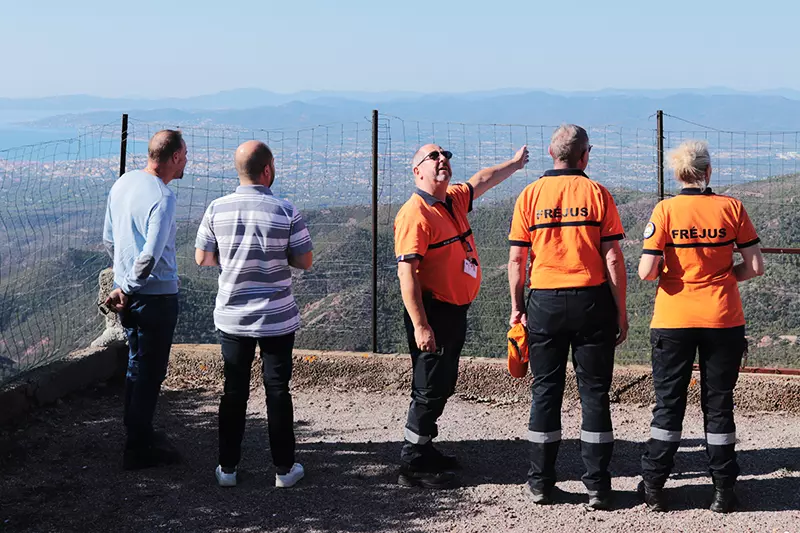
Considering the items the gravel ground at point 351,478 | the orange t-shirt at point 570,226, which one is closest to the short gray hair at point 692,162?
the orange t-shirt at point 570,226

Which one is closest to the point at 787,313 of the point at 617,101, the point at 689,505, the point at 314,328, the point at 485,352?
the point at 485,352

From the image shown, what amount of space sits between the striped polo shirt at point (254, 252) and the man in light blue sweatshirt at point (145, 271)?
36 centimetres

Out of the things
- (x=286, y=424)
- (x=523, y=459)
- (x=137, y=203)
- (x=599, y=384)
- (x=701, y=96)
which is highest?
(x=701, y=96)

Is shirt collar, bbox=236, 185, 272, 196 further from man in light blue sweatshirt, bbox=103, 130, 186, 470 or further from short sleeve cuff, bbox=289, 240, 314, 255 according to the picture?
man in light blue sweatshirt, bbox=103, 130, 186, 470

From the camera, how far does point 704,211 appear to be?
4.75 m

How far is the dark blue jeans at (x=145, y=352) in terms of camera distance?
5518 millimetres

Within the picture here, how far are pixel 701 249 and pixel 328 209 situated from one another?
479 cm

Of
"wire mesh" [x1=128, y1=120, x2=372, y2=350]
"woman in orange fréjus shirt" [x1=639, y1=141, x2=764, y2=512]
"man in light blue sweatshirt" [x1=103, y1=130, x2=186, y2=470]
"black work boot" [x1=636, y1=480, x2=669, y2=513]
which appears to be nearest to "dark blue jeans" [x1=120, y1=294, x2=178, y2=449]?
"man in light blue sweatshirt" [x1=103, y1=130, x2=186, y2=470]

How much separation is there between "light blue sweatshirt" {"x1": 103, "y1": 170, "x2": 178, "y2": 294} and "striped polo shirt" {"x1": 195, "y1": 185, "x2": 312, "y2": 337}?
32 centimetres

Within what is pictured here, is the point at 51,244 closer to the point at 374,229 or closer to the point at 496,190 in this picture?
the point at 374,229

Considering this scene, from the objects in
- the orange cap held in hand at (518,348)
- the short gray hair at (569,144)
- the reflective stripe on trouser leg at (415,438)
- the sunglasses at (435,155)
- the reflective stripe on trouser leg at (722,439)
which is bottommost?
the reflective stripe on trouser leg at (415,438)

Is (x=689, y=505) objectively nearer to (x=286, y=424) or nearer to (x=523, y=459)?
(x=523, y=459)

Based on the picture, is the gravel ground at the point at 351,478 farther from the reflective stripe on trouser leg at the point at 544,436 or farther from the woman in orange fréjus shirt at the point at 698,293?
the woman in orange fréjus shirt at the point at 698,293

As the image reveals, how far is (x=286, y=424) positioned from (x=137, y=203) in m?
1.48
